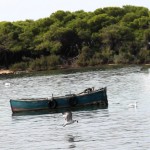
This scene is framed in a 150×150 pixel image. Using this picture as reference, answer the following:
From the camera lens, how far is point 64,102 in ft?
176

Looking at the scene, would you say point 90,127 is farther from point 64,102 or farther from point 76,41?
point 76,41

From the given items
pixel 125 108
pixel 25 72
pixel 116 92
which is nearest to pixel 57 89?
pixel 116 92

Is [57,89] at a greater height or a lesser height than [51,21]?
lesser

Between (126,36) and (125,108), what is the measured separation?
272 ft

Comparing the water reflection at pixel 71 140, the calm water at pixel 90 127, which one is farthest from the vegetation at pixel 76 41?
the water reflection at pixel 71 140

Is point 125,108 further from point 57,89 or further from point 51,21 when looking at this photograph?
point 51,21

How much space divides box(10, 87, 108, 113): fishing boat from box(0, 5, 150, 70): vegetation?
69.2 metres

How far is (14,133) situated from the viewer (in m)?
42.3

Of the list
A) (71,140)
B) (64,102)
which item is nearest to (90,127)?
(71,140)

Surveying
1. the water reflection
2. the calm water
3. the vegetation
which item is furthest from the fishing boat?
the vegetation

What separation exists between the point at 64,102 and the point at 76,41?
82426 millimetres

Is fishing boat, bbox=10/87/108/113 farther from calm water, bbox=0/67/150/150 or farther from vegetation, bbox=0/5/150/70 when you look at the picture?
vegetation, bbox=0/5/150/70

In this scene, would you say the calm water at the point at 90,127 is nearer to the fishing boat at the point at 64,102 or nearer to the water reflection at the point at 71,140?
the water reflection at the point at 71,140

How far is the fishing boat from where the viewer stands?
53188 millimetres
